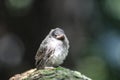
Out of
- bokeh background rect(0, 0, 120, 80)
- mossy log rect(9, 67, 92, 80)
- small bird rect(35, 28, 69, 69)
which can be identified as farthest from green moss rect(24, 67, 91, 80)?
bokeh background rect(0, 0, 120, 80)

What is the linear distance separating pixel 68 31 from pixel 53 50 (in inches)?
228

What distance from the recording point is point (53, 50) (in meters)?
5.76

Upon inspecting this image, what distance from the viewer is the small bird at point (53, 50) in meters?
5.70

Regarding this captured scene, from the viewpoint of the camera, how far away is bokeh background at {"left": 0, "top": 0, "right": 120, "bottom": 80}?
1157 cm

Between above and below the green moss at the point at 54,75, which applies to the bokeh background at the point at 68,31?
above

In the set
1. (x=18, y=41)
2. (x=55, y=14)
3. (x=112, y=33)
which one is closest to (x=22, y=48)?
(x=18, y=41)

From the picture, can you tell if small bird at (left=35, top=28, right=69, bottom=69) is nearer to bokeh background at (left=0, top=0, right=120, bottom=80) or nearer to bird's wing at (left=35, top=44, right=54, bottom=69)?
bird's wing at (left=35, top=44, right=54, bottom=69)

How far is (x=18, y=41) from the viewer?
39.3 ft

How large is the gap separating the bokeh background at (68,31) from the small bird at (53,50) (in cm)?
545

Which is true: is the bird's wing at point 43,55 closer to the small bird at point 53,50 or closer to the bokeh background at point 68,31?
the small bird at point 53,50

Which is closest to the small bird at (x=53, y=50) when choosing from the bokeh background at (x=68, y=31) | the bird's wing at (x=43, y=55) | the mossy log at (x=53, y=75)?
the bird's wing at (x=43, y=55)

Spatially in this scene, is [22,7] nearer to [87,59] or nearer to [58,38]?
[87,59]

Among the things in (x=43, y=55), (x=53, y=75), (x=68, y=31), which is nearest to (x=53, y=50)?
(x=43, y=55)

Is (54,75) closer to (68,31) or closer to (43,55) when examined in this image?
(43,55)
